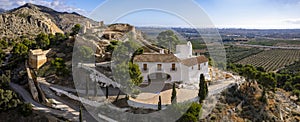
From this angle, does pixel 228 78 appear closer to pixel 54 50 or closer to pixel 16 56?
pixel 54 50

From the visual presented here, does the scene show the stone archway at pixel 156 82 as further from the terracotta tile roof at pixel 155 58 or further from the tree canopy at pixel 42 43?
the tree canopy at pixel 42 43

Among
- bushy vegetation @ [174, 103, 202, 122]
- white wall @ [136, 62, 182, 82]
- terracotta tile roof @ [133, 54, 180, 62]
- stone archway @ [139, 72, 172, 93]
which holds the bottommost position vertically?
bushy vegetation @ [174, 103, 202, 122]

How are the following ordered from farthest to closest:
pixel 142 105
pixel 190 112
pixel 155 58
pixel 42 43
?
pixel 42 43 < pixel 155 58 < pixel 142 105 < pixel 190 112

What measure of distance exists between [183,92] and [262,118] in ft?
20.5

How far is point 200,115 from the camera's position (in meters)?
15.6

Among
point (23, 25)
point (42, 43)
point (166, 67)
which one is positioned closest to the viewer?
point (166, 67)

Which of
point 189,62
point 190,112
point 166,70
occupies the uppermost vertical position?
point 189,62

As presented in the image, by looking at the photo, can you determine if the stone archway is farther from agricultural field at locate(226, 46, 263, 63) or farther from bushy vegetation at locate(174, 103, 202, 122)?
agricultural field at locate(226, 46, 263, 63)

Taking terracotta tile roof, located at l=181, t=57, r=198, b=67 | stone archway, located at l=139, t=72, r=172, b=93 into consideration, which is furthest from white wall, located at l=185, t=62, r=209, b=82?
stone archway, located at l=139, t=72, r=172, b=93

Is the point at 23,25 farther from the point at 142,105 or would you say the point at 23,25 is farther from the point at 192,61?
the point at 142,105

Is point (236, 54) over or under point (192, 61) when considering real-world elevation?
under

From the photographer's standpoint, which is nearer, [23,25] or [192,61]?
[192,61]

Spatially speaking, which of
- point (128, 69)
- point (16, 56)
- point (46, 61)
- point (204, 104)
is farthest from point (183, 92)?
point (16, 56)

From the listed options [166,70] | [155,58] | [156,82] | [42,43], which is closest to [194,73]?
[166,70]
